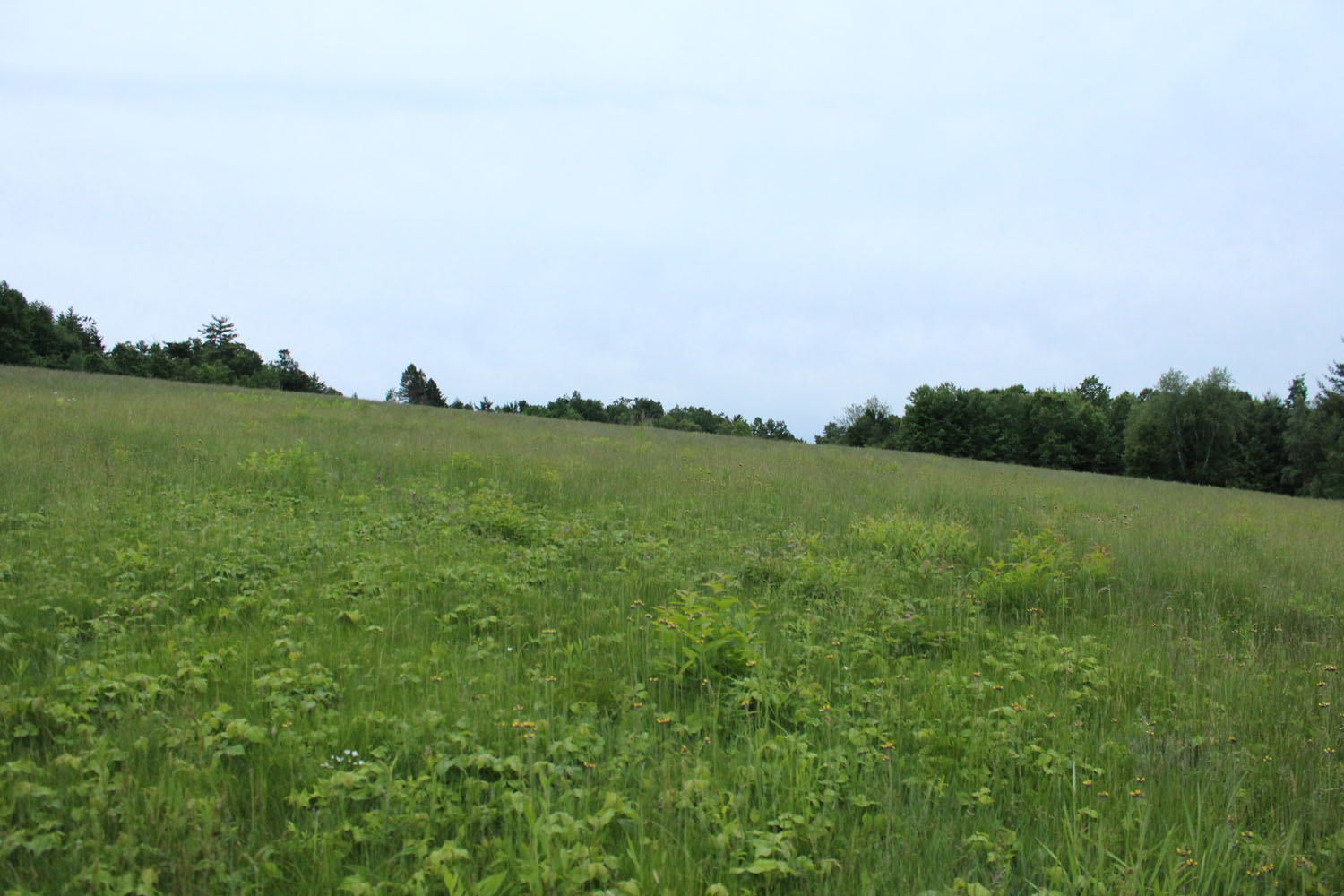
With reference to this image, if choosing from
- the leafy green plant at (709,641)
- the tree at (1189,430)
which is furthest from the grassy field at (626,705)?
the tree at (1189,430)

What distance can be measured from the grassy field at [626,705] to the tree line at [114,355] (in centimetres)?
3669

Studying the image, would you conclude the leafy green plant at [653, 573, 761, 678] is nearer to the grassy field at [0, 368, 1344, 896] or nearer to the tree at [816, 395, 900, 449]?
the grassy field at [0, 368, 1344, 896]

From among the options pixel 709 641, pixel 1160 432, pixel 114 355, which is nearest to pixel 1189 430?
pixel 1160 432

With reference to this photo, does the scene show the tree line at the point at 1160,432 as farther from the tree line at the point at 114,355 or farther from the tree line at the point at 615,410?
the tree line at the point at 114,355

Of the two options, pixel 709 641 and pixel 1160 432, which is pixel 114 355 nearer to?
pixel 709 641

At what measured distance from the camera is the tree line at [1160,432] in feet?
152

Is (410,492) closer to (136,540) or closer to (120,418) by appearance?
(136,540)

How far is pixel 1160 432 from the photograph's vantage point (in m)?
51.2

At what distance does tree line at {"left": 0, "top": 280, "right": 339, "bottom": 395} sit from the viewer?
48594 mm

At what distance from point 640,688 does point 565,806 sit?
1.00 meters

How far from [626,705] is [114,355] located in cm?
6595

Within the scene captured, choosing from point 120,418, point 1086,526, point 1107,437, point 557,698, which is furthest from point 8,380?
point 1107,437

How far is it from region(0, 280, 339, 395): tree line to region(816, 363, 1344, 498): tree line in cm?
5280

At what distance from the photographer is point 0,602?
13.7ft
